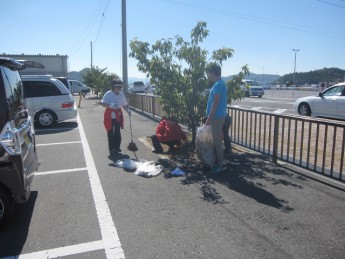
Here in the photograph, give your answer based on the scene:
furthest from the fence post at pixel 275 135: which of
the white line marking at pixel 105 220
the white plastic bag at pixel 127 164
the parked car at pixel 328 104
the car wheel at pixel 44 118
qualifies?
the car wheel at pixel 44 118

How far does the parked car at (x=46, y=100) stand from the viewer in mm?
11477

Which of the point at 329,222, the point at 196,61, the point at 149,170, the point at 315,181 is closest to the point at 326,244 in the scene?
the point at 329,222

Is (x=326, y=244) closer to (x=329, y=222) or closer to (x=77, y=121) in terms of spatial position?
(x=329, y=222)

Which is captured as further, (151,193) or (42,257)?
(151,193)

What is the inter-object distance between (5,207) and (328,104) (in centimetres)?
1285

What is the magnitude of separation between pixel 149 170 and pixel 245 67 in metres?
3.17

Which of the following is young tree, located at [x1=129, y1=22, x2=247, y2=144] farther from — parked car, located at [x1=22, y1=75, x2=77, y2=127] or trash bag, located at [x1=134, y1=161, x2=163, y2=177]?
parked car, located at [x1=22, y1=75, x2=77, y2=127]

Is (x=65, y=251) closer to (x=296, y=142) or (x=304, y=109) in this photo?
(x=296, y=142)

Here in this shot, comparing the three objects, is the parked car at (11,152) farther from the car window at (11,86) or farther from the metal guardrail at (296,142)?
the metal guardrail at (296,142)

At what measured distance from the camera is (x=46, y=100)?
11609 millimetres

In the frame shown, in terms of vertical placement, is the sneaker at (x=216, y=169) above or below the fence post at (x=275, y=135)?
below

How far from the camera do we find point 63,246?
3.38 metres

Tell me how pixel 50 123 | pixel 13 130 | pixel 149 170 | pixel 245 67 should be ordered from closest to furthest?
pixel 13 130, pixel 149 170, pixel 245 67, pixel 50 123

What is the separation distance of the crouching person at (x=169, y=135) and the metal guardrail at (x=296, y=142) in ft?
4.78
